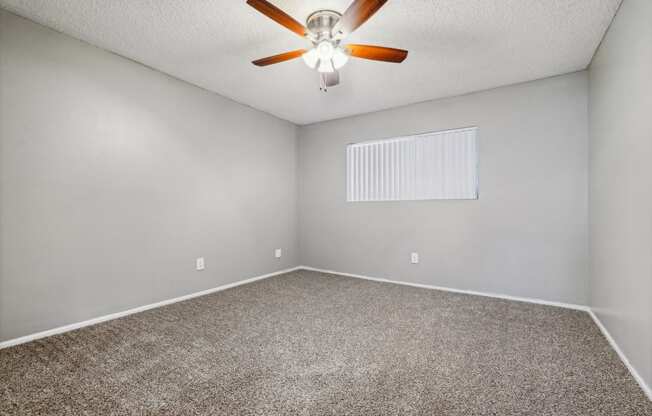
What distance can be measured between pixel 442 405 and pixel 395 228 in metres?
2.51

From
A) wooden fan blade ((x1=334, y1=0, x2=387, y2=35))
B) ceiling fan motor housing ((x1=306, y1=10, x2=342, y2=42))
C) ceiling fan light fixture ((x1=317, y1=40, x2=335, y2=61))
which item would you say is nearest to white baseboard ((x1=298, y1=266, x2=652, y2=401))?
wooden fan blade ((x1=334, y1=0, x2=387, y2=35))

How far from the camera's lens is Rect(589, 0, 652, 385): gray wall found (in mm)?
1513

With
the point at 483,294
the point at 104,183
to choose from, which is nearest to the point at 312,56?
the point at 104,183

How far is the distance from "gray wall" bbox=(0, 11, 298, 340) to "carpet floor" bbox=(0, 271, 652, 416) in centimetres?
39

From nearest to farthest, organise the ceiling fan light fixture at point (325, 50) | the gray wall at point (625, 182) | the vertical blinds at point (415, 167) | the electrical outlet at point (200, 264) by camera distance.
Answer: the gray wall at point (625, 182), the ceiling fan light fixture at point (325, 50), the electrical outlet at point (200, 264), the vertical blinds at point (415, 167)

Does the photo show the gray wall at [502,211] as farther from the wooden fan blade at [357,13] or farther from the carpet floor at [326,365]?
the wooden fan blade at [357,13]

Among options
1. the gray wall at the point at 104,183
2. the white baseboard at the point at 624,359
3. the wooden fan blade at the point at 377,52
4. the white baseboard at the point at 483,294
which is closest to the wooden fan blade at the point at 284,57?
the wooden fan blade at the point at 377,52

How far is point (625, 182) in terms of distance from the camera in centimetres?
178

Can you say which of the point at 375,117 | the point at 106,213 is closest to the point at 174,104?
the point at 106,213

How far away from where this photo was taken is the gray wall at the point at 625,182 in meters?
1.51

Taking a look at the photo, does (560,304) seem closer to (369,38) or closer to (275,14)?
(369,38)

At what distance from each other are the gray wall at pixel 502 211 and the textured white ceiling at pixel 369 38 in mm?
289

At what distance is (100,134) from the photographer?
242cm

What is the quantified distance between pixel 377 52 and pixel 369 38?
369mm
